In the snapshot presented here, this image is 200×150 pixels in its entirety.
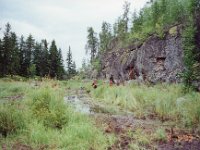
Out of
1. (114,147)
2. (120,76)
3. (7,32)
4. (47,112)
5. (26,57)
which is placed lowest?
(114,147)

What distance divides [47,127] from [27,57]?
60267 mm

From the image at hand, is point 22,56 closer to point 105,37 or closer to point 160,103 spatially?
point 105,37

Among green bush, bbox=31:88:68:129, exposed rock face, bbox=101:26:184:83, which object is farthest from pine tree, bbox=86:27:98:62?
green bush, bbox=31:88:68:129

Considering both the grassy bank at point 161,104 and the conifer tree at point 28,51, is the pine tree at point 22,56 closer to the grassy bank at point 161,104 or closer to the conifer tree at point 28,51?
the conifer tree at point 28,51

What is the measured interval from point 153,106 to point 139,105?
3.92ft

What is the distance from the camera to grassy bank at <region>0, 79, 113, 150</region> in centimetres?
685

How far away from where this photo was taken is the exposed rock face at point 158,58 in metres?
22.5

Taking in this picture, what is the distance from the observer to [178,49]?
22.4 meters

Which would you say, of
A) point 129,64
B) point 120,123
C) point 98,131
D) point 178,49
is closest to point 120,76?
Answer: point 129,64

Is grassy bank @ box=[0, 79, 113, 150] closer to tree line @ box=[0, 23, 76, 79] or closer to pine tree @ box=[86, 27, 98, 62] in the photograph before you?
tree line @ box=[0, 23, 76, 79]

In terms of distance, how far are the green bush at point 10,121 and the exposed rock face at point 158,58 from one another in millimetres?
14830

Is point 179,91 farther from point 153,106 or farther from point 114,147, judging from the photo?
point 114,147

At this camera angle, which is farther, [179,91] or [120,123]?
[179,91]

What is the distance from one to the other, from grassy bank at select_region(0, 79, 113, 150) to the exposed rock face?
535 inches
